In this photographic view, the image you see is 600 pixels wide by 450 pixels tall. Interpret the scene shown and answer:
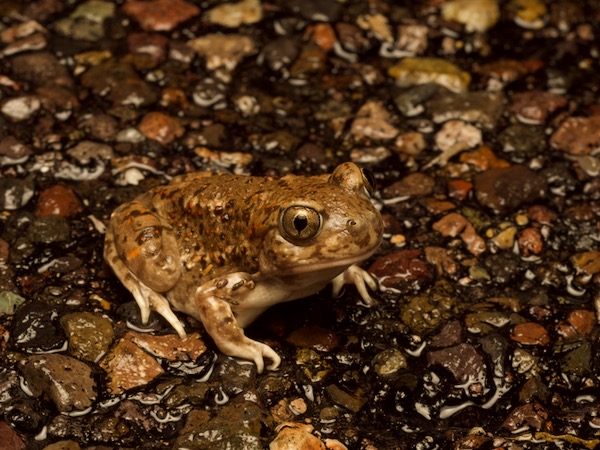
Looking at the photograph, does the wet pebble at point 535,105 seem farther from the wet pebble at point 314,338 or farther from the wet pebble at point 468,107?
the wet pebble at point 314,338

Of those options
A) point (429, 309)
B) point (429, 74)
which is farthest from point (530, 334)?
point (429, 74)

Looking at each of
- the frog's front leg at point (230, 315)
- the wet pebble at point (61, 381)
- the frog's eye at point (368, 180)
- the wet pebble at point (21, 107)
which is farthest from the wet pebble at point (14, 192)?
the frog's eye at point (368, 180)

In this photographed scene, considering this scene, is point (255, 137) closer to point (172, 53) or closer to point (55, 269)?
point (172, 53)

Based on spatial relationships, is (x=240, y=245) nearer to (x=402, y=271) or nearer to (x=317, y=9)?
(x=402, y=271)

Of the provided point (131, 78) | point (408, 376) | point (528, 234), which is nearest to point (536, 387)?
point (408, 376)

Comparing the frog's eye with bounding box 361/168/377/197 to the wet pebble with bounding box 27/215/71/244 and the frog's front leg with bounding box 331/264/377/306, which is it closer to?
the frog's front leg with bounding box 331/264/377/306

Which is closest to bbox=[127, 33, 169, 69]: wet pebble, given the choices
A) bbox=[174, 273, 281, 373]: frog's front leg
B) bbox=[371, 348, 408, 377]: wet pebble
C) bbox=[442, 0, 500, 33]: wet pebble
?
bbox=[442, 0, 500, 33]: wet pebble
